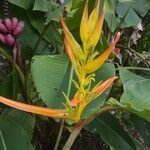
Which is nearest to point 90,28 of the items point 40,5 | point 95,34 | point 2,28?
point 95,34

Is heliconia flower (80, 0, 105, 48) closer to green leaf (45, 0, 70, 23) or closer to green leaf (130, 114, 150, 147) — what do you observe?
green leaf (45, 0, 70, 23)

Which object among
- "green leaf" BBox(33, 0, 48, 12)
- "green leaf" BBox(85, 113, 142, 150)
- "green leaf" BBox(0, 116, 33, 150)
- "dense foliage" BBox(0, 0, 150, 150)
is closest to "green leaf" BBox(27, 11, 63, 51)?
"dense foliage" BBox(0, 0, 150, 150)

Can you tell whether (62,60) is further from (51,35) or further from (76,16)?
(51,35)

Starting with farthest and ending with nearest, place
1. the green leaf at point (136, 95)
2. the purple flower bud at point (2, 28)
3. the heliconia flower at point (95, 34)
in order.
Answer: the purple flower bud at point (2, 28) < the green leaf at point (136, 95) < the heliconia flower at point (95, 34)

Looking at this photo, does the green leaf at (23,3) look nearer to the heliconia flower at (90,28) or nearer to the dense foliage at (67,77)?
the dense foliage at (67,77)

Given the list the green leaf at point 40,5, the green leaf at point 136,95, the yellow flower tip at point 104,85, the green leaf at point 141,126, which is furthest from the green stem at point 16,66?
the yellow flower tip at point 104,85

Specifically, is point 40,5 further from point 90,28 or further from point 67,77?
point 90,28
